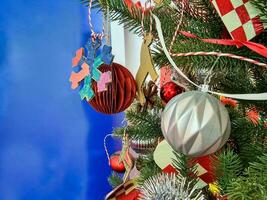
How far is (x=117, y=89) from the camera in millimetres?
488

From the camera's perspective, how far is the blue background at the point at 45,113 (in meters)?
0.98

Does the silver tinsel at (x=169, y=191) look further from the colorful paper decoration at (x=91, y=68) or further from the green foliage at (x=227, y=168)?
the colorful paper decoration at (x=91, y=68)

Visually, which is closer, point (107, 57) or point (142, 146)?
point (107, 57)

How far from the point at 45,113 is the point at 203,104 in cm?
79

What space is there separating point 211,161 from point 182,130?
122 millimetres

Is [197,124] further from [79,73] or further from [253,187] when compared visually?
[79,73]

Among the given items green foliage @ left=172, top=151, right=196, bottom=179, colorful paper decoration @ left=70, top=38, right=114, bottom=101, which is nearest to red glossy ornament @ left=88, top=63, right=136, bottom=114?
colorful paper decoration @ left=70, top=38, right=114, bottom=101

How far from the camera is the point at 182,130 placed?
1.00 ft

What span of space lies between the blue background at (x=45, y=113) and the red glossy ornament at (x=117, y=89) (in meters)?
0.56

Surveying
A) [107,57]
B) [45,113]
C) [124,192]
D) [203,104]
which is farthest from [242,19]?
[45,113]

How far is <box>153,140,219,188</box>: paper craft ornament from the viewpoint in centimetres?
41

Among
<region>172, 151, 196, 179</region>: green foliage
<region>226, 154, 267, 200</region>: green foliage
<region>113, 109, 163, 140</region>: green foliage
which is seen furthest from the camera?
<region>113, 109, 163, 140</region>: green foliage

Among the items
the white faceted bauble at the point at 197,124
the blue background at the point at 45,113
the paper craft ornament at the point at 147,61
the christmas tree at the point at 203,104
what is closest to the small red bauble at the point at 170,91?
the christmas tree at the point at 203,104

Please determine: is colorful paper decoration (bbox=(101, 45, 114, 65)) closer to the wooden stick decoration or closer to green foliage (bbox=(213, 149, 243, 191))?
the wooden stick decoration
